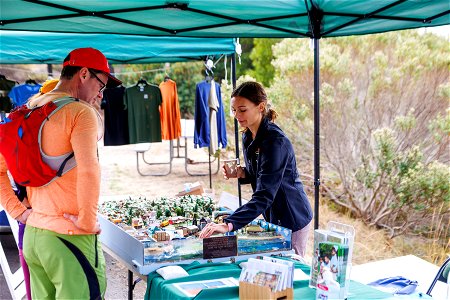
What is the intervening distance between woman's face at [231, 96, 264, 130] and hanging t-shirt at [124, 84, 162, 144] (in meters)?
4.28

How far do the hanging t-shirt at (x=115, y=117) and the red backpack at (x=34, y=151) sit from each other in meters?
4.78

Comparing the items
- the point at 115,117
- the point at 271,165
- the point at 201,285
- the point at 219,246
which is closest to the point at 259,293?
the point at 201,285

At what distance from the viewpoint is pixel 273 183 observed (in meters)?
2.63

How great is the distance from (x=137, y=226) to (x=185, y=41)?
2.89 meters

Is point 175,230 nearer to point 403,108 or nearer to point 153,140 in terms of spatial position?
point 153,140

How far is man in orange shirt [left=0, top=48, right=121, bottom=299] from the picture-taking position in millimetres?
2076

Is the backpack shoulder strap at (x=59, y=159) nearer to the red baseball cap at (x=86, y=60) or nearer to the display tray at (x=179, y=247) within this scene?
the red baseball cap at (x=86, y=60)

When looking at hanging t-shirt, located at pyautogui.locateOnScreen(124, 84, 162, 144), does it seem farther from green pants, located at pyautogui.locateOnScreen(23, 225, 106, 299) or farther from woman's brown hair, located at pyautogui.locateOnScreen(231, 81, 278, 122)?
green pants, located at pyautogui.locateOnScreen(23, 225, 106, 299)

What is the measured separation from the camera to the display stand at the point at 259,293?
1826 millimetres

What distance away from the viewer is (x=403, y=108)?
7457 millimetres

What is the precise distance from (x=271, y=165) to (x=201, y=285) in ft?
2.34

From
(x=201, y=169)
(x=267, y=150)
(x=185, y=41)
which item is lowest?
(x=201, y=169)

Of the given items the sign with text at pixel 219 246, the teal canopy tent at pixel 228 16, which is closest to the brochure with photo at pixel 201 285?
the sign with text at pixel 219 246

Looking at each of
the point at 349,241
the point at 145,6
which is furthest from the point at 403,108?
the point at 349,241
